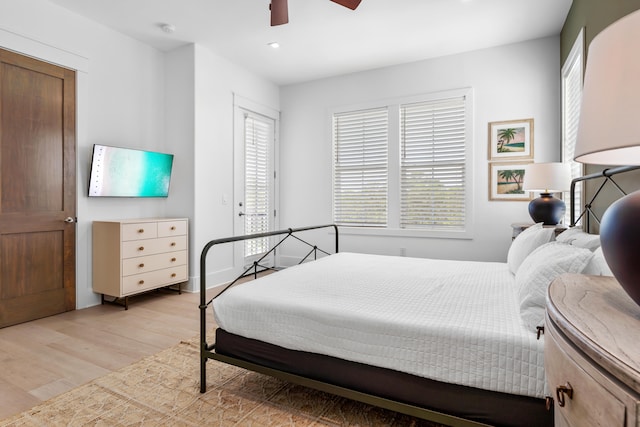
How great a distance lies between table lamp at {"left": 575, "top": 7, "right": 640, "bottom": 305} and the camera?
66 cm

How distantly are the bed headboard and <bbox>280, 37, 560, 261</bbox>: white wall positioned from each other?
109 centimetres

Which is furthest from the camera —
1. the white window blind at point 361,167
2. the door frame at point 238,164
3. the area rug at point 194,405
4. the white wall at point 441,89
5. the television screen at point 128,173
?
the white window blind at point 361,167

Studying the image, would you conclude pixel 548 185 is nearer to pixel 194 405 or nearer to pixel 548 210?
pixel 548 210

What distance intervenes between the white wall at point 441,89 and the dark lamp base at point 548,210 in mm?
992

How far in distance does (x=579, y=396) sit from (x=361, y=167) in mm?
4535

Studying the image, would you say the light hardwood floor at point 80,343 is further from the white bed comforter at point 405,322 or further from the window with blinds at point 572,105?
the window with blinds at point 572,105

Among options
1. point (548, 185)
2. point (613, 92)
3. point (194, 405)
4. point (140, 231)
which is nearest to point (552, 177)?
point (548, 185)

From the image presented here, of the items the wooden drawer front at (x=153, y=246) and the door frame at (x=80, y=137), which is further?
the wooden drawer front at (x=153, y=246)

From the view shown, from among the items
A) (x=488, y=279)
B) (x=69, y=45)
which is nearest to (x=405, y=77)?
(x=488, y=279)

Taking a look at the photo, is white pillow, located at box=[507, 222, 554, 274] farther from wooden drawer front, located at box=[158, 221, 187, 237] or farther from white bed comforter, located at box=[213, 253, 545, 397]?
wooden drawer front, located at box=[158, 221, 187, 237]

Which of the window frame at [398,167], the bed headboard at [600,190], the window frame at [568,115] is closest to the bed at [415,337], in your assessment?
the bed headboard at [600,190]

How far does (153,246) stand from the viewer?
3.72 meters

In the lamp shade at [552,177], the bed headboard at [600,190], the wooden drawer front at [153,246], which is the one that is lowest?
the wooden drawer front at [153,246]

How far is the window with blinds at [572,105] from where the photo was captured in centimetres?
306
